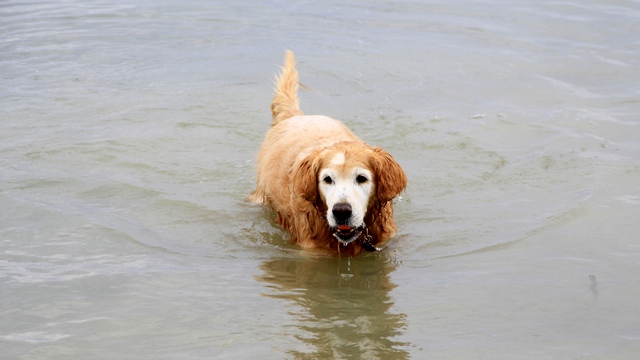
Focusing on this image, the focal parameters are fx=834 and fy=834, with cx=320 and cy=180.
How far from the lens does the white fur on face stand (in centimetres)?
686

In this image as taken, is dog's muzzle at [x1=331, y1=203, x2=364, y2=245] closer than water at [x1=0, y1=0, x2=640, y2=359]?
No

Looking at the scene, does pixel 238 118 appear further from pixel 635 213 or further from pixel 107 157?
pixel 635 213

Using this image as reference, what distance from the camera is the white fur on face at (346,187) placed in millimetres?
6863

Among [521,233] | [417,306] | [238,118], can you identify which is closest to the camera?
[417,306]

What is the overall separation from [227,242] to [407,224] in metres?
1.79

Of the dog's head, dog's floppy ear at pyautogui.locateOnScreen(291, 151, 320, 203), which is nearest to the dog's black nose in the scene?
the dog's head

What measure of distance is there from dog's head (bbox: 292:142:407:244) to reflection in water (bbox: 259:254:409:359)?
34 centimetres

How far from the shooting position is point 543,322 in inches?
237

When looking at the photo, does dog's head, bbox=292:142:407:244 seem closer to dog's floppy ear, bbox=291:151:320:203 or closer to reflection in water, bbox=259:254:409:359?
dog's floppy ear, bbox=291:151:320:203

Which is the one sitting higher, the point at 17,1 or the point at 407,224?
the point at 17,1

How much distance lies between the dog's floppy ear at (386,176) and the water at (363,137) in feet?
2.27

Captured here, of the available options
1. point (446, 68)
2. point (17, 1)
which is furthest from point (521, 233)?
point (17, 1)

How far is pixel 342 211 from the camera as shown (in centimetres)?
680

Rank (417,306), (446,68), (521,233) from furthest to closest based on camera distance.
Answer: (446,68) → (521,233) → (417,306)
